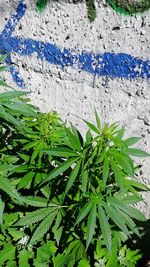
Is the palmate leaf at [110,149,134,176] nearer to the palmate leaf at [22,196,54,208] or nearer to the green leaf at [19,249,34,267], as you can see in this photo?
the palmate leaf at [22,196,54,208]

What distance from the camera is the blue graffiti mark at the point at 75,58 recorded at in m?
2.54

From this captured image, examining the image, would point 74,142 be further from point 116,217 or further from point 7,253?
point 7,253

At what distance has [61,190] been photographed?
2438 mm

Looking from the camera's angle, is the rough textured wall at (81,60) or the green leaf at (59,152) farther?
the rough textured wall at (81,60)

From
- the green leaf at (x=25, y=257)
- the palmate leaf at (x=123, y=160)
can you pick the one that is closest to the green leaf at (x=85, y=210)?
the palmate leaf at (x=123, y=160)

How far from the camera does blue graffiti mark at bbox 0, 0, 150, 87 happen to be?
2.54 m

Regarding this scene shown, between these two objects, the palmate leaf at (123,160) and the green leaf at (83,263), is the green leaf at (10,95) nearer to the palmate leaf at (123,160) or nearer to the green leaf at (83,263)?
the palmate leaf at (123,160)

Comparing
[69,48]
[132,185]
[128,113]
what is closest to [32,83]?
[69,48]

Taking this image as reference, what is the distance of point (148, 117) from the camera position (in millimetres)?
2674

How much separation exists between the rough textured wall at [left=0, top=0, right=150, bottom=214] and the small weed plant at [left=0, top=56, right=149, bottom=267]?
0.38 metres

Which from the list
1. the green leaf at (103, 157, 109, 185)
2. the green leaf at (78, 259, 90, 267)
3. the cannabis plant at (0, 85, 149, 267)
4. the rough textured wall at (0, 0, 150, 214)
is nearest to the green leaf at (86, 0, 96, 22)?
the rough textured wall at (0, 0, 150, 214)

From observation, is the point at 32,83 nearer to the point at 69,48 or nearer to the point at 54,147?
the point at 69,48

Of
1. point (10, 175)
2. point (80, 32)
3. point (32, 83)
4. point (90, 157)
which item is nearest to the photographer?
point (90, 157)

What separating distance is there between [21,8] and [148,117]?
0.95 m
